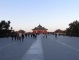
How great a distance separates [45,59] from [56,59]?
0.63 meters

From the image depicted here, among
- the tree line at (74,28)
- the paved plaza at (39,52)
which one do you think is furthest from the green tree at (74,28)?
the paved plaza at (39,52)

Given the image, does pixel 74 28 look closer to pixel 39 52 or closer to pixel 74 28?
pixel 74 28

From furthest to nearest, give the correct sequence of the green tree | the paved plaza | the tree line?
1. the green tree
2. the tree line
3. the paved plaza

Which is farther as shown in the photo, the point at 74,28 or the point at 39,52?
the point at 74,28

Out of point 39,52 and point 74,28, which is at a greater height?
point 74,28

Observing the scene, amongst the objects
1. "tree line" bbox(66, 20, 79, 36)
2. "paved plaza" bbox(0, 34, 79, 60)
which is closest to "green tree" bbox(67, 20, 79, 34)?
"tree line" bbox(66, 20, 79, 36)

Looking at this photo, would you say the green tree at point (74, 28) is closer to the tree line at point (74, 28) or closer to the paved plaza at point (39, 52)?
the tree line at point (74, 28)

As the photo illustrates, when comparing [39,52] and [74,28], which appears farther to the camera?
[74,28]

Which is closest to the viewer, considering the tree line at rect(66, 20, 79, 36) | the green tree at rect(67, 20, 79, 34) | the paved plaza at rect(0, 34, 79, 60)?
the paved plaza at rect(0, 34, 79, 60)

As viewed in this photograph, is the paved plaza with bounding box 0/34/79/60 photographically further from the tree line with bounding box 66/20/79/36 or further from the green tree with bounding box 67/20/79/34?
the green tree with bounding box 67/20/79/34

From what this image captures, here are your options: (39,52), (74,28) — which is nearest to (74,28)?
(74,28)

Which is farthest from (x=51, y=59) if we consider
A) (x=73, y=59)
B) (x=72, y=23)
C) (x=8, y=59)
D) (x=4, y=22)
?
(x=72, y=23)

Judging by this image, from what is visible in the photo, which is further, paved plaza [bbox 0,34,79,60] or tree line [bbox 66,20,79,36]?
tree line [bbox 66,20,79,36]

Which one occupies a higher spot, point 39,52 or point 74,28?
point 74,28
